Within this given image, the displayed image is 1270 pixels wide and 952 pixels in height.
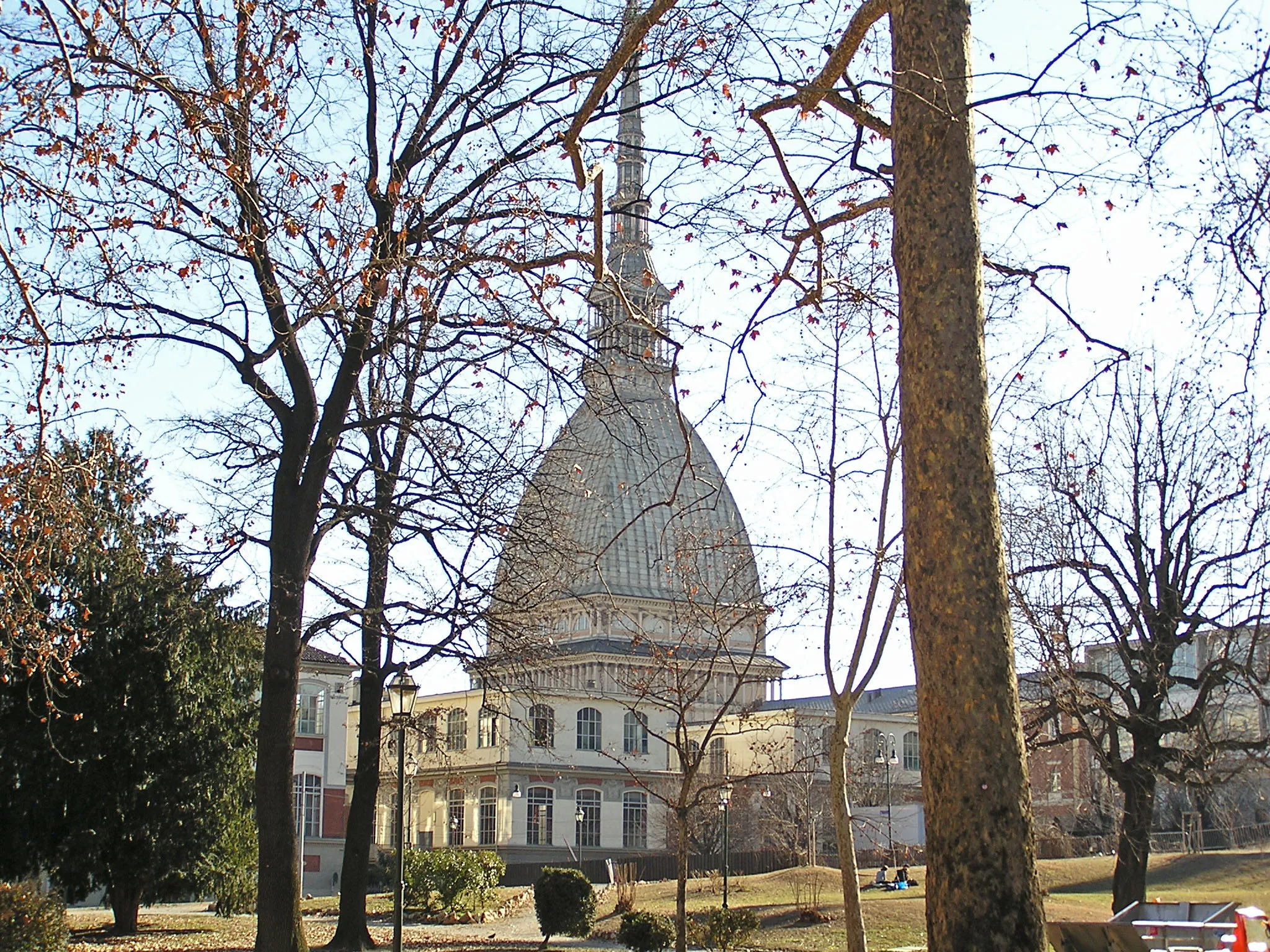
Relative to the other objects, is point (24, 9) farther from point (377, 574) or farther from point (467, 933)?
point (467, 933)

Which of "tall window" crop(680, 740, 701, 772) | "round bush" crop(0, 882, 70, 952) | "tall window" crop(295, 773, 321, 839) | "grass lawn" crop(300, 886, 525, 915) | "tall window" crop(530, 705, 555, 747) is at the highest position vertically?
"tall window" crop(530, 705, 555, 747)

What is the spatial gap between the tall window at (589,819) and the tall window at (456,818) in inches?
269

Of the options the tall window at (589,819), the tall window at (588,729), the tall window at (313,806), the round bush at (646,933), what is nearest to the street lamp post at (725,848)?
the round bush at (646,933)

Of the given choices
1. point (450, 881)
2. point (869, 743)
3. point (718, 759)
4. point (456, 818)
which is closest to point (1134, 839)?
point (450, 881)

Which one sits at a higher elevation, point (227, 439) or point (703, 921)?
point (227, 439)

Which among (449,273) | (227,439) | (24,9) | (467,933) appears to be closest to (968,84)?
(449,273)

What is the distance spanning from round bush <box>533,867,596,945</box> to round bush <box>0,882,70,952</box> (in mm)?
10671

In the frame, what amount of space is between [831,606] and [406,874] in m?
21.3

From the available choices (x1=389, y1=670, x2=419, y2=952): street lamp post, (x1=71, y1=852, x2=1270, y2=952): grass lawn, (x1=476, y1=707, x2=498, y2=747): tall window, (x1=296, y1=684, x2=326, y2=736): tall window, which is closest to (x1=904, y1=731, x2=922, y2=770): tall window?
(x1=476, y1=707, x2=498, y2=747): tall window

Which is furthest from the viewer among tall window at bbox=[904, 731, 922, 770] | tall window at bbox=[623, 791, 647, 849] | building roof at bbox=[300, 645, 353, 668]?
tall window at bbox=[904, 731, 922, 770]

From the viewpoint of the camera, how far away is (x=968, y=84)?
7.16 meters

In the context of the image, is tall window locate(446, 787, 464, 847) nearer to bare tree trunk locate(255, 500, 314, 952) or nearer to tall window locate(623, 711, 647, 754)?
tall window locate(623, 711, 647, 754)

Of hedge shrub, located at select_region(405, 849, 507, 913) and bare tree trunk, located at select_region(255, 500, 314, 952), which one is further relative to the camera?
hedge shrub, located at select_region(405, 849, 507, 913)

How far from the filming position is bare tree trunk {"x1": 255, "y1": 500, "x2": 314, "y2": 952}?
42.5 feet
